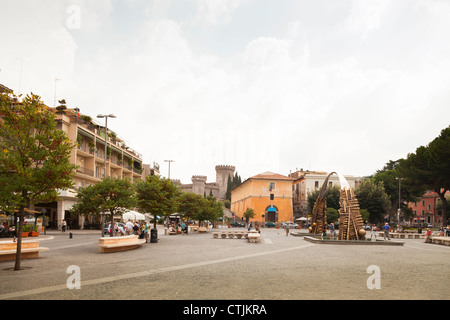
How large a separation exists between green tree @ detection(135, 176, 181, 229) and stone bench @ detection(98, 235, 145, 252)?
6.33 m

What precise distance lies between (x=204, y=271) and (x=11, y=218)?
101ft

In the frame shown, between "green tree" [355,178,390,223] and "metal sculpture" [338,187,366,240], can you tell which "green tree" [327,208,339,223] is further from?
"metal sculpture" [338,187,366,240]

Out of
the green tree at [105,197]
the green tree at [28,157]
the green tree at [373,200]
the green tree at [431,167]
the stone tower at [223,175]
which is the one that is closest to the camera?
the green tree at [28,157]

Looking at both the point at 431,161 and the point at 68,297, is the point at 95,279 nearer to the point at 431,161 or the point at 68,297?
the point at 68,297

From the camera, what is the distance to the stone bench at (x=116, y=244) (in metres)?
18.0

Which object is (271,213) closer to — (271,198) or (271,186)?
(271,198)

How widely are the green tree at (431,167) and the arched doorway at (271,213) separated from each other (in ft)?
92.3

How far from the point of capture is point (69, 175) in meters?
13.5

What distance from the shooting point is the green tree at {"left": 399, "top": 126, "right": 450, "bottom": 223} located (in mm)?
47688

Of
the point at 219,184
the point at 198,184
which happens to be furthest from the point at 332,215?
the point at 219,184

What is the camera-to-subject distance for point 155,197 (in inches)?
1063

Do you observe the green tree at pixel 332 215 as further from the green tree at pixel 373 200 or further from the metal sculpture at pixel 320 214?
the metal sculpture at pixel 320 214

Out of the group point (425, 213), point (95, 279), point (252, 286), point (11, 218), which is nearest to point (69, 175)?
point (95, 279)

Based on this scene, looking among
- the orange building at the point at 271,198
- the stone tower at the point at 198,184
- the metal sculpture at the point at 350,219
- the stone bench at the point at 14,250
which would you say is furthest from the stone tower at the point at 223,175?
the stone bench at the point at 14,250
